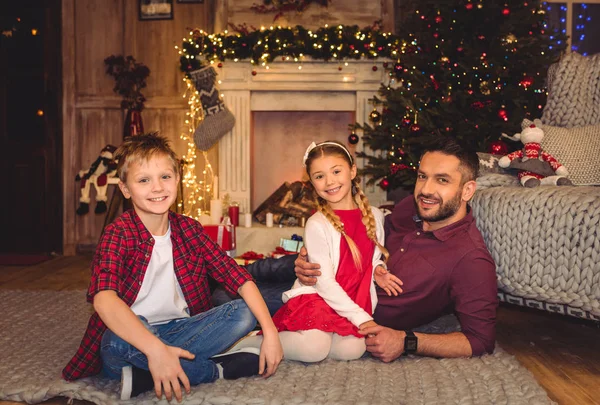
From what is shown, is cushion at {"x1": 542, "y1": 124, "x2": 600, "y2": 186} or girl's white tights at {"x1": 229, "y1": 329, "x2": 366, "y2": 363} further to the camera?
cushion at {"x1": 542, "y1": 124, "x2": 600, "y2": 186}

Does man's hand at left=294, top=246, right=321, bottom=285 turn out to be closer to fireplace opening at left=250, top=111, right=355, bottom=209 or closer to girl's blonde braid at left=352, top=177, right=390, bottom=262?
girl's blonde braid at left=352, top=177, right=390, bottom=262

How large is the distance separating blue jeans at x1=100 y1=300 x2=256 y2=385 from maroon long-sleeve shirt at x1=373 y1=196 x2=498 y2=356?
0.53 metres

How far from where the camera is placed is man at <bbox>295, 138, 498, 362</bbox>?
194 centimetres

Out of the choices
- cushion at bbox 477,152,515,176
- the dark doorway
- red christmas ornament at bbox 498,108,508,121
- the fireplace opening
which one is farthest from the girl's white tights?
the dark doorway

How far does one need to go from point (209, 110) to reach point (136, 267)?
2.77 meters

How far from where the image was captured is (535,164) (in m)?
2.59

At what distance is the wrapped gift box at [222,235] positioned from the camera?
3783 mm

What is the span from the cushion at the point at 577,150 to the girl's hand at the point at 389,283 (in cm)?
117

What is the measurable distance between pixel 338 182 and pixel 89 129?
330 centimetres

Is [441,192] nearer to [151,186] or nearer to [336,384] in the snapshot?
[336,384]

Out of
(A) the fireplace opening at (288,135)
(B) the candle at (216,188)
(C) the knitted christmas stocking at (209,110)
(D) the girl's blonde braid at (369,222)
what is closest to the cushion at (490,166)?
(D) the girl's blonde braid at (369,222)

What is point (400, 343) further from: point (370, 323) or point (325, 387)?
point (325, 387)

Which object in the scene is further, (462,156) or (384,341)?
(462,156)

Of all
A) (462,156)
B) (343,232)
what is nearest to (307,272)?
(343,232)
